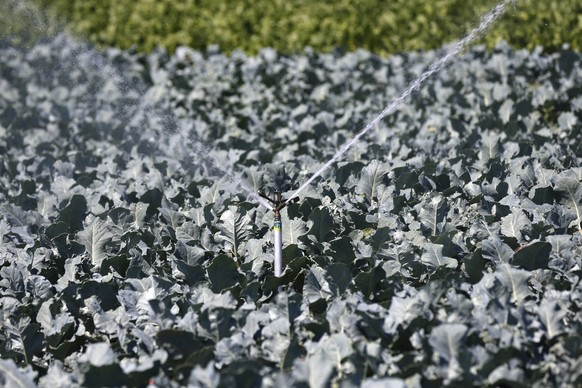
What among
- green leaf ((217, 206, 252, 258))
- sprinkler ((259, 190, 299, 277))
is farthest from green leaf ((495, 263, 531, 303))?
green leaf ((217, 206, 252, 258))

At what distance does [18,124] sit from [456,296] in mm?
5190

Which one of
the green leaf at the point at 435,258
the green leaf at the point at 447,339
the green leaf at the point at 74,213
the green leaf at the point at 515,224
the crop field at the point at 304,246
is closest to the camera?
the green leaf at the point at 447,339

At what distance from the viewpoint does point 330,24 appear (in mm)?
9930

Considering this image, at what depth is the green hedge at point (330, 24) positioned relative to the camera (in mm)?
8648

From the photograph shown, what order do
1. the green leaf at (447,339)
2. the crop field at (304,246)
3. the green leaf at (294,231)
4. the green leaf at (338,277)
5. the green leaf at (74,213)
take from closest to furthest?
1. the green leaf at (447,339)
2. the crop field at (304,246)
3. the green leaf at (338,277)
4. the green leaf at (294,231)
5. the green leaf at (74,213)

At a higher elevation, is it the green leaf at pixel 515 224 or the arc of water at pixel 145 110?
the arc of water at pixel 145 110

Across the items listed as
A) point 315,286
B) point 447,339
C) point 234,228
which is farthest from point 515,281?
point 234,228

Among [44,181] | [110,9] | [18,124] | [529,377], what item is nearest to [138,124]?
[18,124]

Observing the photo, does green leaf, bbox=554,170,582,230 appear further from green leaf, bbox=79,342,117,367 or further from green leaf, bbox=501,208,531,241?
green leaf, bbox=79,342,117,367

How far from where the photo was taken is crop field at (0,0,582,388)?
2.82 meters

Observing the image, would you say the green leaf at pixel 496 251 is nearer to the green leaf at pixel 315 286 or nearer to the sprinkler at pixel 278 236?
the green leaf at pixel 315 286

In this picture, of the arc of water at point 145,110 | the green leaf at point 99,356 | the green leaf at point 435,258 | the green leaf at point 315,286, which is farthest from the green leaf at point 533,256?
the green leaf at point 99,356

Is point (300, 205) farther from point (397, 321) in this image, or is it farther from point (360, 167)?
point (397, 321)

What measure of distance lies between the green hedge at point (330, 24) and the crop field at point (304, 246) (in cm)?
144
